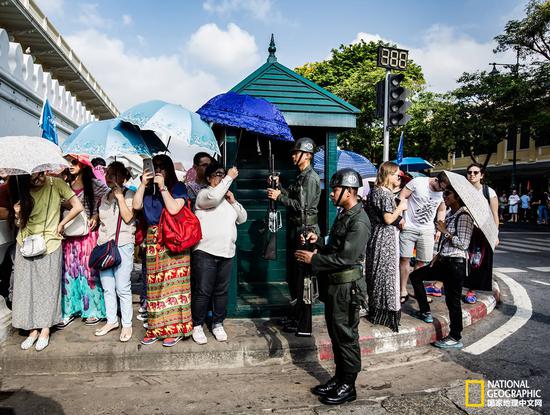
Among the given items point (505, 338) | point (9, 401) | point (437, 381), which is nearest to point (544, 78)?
point (505, 338)

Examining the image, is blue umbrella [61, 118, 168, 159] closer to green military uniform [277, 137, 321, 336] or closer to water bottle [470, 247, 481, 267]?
green military uniform [277, 137, 321, 336]

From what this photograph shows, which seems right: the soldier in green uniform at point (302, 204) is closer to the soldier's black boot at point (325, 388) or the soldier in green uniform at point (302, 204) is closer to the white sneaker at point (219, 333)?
the white sneaker at point (219, 333)

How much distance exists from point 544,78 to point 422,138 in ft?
20.5

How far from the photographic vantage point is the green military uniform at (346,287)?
10.5ft

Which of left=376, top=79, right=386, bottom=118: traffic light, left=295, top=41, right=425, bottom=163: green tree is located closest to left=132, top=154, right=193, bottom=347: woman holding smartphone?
left=376, top=79, right=386, bottom=118: traffic light

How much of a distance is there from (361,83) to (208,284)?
763 inches

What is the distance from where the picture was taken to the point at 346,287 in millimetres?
3254

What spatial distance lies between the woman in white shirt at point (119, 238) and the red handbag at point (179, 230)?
46cm

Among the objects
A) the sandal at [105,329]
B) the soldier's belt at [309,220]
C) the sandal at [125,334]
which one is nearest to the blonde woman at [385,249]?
the soldier's belt at [309,220]

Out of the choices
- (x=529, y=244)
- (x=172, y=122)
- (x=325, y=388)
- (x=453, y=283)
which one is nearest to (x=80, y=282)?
(x=172, y=122)

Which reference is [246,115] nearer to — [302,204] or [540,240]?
[302,204]

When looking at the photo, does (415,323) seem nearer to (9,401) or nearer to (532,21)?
(9,401)

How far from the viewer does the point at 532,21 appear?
1841cm

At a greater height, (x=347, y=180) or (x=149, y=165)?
(x=149, y=165)
